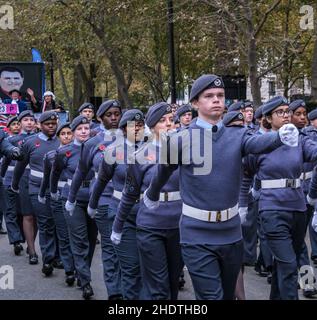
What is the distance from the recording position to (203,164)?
514 centimetres

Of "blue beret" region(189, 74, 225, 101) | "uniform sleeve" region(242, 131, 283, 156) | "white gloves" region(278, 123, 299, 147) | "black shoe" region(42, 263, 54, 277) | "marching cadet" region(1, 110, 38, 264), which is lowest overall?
"black shoe" region(42, 263, 54, 277)

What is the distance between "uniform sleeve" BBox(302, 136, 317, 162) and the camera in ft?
22.2

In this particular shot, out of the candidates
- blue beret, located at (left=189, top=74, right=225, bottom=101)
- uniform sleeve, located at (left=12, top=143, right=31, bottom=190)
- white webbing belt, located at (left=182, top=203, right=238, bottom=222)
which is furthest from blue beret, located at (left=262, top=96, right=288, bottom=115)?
uniform sleeve, located at (left=12, top=143, right=31, bottom=190)

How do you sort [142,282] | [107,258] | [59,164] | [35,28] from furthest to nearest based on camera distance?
[35,28], [59,164], [107,258], [142,282]

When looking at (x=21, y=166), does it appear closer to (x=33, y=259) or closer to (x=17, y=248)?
(x=33, y=259)

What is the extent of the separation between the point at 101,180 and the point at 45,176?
2.21 metres

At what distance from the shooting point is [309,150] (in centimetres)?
682

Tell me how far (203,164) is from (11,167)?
6.38 m

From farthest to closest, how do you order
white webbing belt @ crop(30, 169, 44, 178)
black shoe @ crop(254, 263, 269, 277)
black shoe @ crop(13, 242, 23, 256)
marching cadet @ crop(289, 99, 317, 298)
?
black shoe @ crop(13, 242, 23, 256)
white webbing belt @ crop(30, 169, 44, 178)
black shoe @ crop(254, 263, 269, 277)
marching cadet @ crop(289, 99, 317, 298)

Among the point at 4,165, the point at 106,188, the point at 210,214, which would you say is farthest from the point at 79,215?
the point at 210,214

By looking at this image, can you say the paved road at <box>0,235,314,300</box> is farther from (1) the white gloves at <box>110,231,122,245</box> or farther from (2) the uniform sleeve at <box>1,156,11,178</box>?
(1) the white gloves at <box>110,231,122,245</box>

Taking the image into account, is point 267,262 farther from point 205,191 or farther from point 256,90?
point 256,90

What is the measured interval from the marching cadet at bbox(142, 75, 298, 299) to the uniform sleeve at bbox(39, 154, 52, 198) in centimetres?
404
